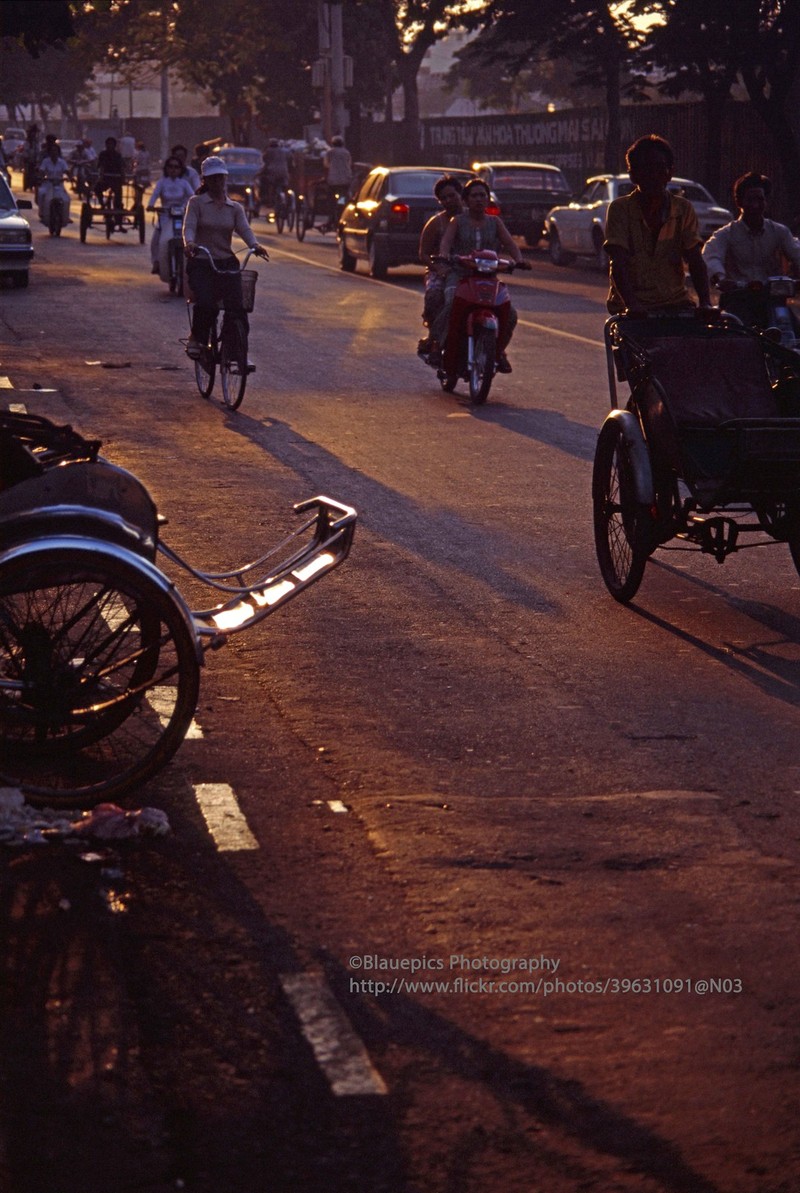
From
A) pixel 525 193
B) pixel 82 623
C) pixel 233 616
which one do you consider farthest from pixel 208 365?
pixel 525 193

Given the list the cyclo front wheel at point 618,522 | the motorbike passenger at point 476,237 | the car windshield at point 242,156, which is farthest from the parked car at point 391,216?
the car windshield at point 242,156

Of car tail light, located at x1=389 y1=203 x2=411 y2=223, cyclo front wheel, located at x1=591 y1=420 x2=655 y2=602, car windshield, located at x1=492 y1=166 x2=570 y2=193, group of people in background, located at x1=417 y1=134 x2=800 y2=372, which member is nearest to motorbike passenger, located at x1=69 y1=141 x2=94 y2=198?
car windshield, located at x1=492 y1=166 x2=570 y2=193

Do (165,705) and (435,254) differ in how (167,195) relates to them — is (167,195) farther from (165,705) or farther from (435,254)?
(165,705)

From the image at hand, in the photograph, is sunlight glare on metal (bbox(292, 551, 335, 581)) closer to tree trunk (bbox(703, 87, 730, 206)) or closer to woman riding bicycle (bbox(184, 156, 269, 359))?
woman riding bicycle (bbox(184, 156, 269, 359))

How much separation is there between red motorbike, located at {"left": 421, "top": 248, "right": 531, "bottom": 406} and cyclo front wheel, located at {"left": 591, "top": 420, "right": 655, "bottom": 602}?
21.8 feet

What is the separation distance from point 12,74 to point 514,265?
10675 cm

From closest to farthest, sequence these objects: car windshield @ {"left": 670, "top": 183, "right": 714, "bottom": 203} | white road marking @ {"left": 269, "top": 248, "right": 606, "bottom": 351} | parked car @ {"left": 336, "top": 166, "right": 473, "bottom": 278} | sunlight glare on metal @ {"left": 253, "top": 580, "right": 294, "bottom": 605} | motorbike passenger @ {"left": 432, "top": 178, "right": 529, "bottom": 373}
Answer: sunlight glare on metal @ {"left": 253, "top": 580, "right": 294, "bottom": 605} → motorbike passenger @ {"left": 432, "top": 178, "right": 529, "bottom": 373} → white road marking @ {"left": 269, "top": 248, "right": 606, "bottom": 351} → parked car @ {"left": 336, "top": 166, "right": 473, "bottom": 278} → car windshield @ {"left": 670, "top": 183, "right": 714, "bottom": 203}

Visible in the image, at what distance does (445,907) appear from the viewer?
191 inches

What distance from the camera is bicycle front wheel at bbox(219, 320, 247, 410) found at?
14922mm

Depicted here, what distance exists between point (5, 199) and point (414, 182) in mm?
6545

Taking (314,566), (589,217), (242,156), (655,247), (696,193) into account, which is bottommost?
(314,566)

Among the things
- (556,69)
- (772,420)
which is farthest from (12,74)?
(772,420)

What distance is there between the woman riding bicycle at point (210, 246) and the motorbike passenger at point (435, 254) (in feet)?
5.42

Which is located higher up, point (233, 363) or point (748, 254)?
point (748, 254)
